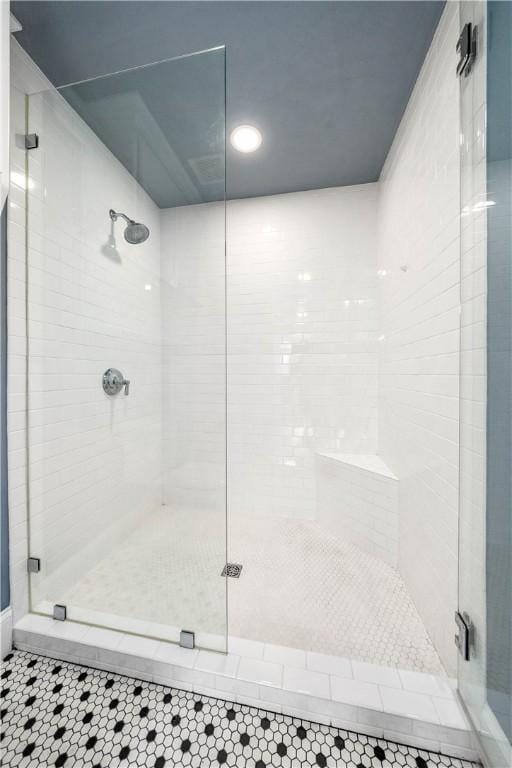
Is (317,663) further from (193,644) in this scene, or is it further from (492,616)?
(492,616)

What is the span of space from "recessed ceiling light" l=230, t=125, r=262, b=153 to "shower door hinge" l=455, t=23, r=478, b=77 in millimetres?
1028

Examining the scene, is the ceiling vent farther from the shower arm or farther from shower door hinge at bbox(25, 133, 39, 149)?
shower door hinge at bbox(25, 133, 39, 149)

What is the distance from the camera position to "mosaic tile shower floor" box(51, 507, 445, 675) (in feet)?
3.66

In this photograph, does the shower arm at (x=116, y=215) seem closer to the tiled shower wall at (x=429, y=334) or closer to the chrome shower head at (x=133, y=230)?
the chrome shower head at (x=133, y=230)

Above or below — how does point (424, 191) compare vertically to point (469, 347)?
above

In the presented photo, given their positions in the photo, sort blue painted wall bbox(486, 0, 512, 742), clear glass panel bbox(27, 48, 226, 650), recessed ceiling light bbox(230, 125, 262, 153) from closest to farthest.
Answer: blue painted wall bbox(486, 0, 512, 742) < clear glass panel bbox(27, 48, 226, 650) < recessed ceiling light bbox(230, 125, 262, 153)

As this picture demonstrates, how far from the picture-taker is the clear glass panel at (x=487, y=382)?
0.78m

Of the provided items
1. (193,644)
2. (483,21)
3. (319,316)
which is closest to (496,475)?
(193,644)

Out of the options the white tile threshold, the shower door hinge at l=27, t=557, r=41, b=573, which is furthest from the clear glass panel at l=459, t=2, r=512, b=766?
the shower door hinge at l=27, t=557, r=41, b=573

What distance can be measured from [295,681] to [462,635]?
1.85 feet

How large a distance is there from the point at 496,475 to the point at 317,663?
2.90ft

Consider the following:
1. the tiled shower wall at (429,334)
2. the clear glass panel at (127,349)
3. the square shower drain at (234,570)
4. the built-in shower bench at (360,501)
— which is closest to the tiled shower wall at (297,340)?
the built-in shower bench at (360,501)

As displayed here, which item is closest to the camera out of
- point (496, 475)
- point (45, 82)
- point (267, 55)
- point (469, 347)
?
point (496, 475)

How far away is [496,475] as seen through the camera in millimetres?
819
